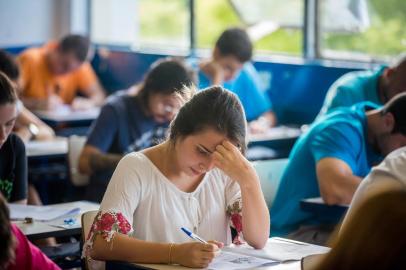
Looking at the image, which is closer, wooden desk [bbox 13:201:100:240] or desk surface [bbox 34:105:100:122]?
wooden desk [bbox 13:201:100:240]

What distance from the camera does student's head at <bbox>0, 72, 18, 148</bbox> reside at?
3.41 m

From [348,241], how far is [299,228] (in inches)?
98.7

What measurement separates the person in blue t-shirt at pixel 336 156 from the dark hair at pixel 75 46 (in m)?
4.09

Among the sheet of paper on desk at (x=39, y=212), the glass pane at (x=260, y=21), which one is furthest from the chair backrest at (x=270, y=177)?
the glass pane at (x=260, y=21)

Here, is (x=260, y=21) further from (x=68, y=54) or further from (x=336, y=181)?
(x=336, y=181)

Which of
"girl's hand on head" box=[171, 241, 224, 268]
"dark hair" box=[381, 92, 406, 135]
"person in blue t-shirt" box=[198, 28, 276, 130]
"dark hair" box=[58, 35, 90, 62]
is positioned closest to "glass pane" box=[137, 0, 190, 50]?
"dark hair" box=[58, 35, 90, 62]

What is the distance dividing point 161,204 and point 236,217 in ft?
0.92

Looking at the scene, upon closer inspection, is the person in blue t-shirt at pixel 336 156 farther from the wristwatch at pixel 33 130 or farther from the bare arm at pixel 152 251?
the wristwatch at pixel 33 130

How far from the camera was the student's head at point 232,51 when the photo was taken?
609 cm

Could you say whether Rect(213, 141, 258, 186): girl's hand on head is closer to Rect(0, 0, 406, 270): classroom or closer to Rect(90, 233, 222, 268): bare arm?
Rect(0, 0, 406, 270): classroom

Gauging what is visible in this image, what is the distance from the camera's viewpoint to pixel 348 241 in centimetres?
154

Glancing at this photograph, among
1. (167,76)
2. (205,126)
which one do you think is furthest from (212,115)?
(167,76)

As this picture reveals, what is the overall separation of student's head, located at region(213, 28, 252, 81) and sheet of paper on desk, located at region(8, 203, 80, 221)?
2.57 meters

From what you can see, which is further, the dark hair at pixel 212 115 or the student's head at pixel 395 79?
the student's head at pixel 395 79
